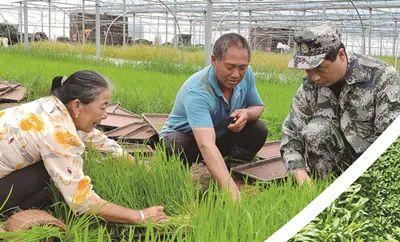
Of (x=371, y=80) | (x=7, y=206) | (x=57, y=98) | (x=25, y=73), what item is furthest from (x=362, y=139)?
(x=25, y=73)

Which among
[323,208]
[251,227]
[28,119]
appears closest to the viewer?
[323,208]

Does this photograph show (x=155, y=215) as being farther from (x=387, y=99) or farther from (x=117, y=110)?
(x=117, y=110)

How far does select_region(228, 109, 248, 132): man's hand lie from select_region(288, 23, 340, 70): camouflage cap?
58 centimetres

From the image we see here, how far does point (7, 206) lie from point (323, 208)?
155cm

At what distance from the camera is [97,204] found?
6.85 ft

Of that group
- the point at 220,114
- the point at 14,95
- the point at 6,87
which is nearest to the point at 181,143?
the point at 220,114

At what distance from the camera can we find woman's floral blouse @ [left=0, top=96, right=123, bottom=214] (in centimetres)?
208

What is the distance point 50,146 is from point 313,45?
4.09ft

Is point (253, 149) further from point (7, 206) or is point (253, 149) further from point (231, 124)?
point (7, 206)

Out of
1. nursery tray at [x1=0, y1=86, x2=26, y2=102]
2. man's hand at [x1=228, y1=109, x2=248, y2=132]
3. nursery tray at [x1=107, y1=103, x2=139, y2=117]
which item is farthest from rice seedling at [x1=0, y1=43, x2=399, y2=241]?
nursery tray at [x1=0, y1=86, x2=26, y2=102]

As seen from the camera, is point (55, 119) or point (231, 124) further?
point (231, 124)

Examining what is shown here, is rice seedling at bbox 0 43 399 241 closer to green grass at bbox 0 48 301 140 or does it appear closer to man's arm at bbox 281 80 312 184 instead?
man's arm at bbox 281 80 312 184

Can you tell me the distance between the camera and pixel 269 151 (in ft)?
12.2

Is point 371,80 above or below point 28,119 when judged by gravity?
above
